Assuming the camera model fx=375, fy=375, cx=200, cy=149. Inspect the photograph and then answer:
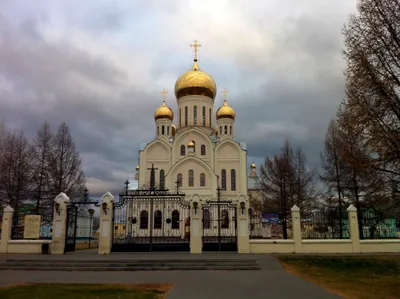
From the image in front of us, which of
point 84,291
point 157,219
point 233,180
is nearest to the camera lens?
point 84,291

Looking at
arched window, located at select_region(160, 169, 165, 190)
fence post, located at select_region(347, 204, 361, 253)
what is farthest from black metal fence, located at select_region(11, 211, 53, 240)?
fence post, located at select_region(347, 204, 361, 253)

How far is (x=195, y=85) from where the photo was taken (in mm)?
49562

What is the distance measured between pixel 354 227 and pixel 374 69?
978 cm

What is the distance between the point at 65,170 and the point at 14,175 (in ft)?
12.2

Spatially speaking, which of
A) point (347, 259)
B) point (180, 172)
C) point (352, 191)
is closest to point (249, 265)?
point (347, 259)

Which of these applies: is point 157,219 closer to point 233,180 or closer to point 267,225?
point 267,225

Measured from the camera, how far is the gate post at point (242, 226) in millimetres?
19719

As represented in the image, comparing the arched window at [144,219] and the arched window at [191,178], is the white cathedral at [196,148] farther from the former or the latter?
the arched window at [144,219]

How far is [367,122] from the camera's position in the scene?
1377cm

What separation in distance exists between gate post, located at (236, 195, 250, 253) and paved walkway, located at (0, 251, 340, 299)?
3940 mm

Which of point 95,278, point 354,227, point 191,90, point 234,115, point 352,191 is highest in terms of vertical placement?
point 191,90

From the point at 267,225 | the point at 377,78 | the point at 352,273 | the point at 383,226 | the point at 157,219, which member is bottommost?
the point at 352,273

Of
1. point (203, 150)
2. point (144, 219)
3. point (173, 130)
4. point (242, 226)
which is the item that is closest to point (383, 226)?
point (242, 226)

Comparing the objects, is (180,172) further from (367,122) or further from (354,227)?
(367,122)
